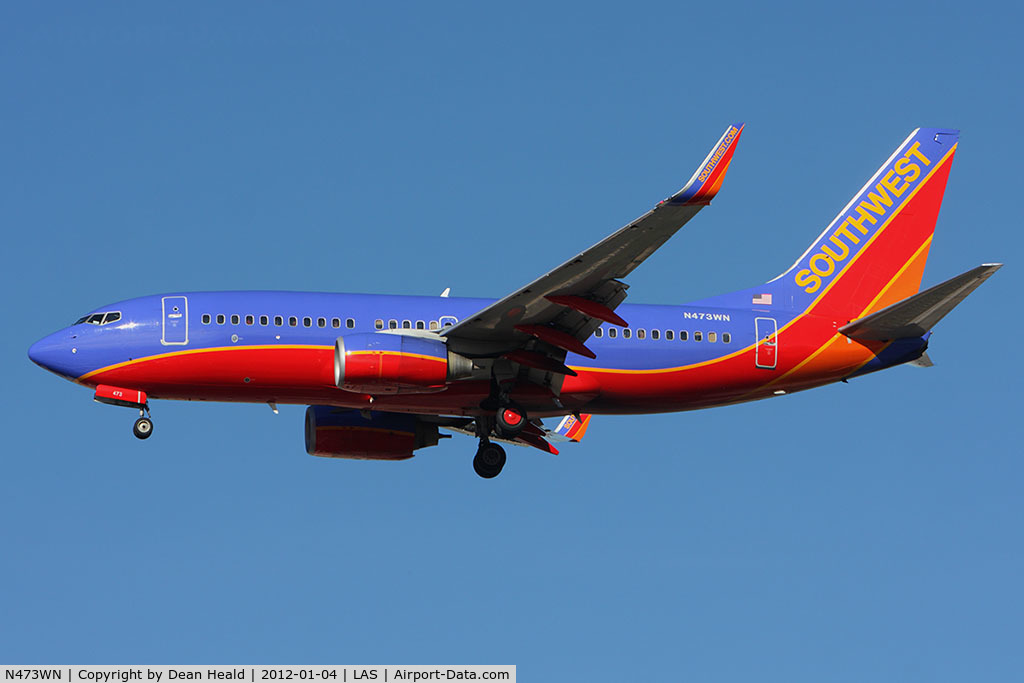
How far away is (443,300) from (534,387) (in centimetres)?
371

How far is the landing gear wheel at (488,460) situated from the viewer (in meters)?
47.6

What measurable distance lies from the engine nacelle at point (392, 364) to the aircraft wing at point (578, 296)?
661 mm

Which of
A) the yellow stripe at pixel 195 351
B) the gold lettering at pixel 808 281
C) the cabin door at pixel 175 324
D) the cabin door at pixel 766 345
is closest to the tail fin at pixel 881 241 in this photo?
the gold lettering at pixel 808 281

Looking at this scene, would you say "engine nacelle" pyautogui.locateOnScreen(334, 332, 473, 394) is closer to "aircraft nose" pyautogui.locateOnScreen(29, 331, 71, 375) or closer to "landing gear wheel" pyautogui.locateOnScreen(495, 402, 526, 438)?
"landing gear wheel" pyautogui.locateOnScreen(495, 402, 526, 438)

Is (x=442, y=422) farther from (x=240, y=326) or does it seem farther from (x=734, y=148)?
(x=734, y=148)

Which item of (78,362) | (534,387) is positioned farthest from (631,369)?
(78,362)

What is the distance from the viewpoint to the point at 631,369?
151ft

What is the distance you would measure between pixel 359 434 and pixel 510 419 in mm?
6233

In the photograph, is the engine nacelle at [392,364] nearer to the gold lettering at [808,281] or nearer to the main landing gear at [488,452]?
the main landing gear at [488,452]

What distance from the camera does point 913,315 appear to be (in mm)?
46031

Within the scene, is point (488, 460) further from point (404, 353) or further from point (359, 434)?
point (404, 353)

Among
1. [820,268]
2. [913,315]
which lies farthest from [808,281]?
[913,315]

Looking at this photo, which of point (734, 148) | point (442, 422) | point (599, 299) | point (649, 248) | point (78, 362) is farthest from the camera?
point (442, 422)

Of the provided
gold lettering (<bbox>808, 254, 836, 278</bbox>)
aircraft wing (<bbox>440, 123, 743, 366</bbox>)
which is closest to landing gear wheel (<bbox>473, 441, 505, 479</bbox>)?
aircraft wing (<bbox>440, 123, 743, 366</bbox>)
